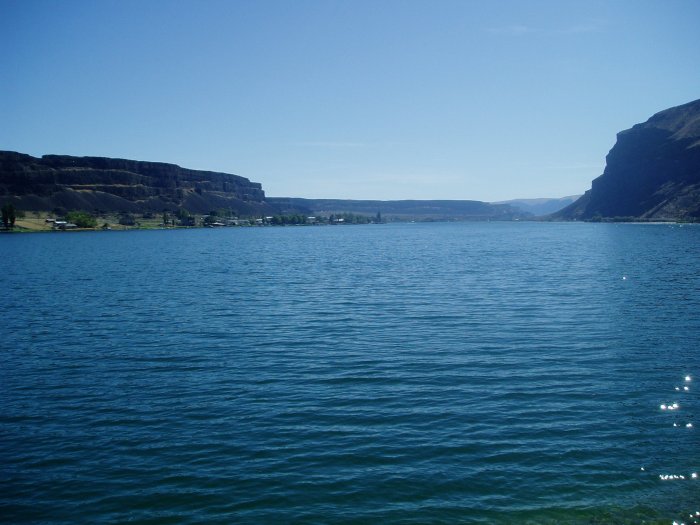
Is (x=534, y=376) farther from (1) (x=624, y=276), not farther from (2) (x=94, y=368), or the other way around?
(1) (x=624, y=276)

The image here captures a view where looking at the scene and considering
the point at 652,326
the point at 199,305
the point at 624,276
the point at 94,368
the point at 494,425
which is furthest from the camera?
the point at 624,276

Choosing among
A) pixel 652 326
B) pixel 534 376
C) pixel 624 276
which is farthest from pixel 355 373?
pixel 624 276

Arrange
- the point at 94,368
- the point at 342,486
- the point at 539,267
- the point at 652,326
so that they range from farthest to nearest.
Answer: the point at 539,267, the point at 652,326, the point at 94,368, the point at 342,486

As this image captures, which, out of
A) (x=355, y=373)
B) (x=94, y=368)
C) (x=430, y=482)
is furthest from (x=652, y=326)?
(x=94, y=368)

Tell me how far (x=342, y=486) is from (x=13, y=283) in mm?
67064

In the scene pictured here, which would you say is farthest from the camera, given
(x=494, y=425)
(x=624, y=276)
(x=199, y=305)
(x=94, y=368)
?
(x=624, y=276)

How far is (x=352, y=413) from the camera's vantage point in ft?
74.4

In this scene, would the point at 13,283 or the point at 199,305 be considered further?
the point at 13,283

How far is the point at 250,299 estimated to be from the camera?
2110 inches

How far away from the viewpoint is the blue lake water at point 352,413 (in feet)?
53.5

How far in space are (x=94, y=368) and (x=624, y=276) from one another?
200ft

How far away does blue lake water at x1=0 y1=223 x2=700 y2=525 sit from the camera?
1630 centimetres

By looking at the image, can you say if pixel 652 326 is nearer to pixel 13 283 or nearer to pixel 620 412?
pixel 620 412

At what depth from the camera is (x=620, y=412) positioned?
22.8 m
